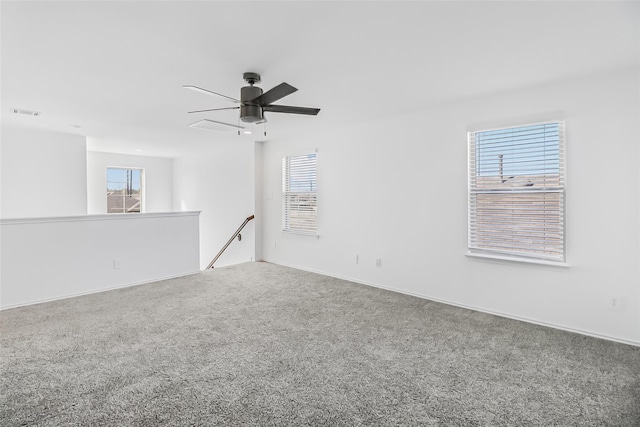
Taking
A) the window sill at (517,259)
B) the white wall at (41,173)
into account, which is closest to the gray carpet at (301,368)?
the window sill at (517,259)

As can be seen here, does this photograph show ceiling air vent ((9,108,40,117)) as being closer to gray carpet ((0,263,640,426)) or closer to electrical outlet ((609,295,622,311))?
gray carpet ((0,263,640,426))

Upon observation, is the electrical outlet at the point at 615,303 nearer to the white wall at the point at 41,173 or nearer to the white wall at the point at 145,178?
the white wall at the point at 41,173

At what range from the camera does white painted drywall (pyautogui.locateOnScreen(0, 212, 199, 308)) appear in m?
3.72

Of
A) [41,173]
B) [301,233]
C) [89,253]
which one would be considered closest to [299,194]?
[301,233]

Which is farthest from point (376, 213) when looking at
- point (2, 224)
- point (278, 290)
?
point (2, 224)

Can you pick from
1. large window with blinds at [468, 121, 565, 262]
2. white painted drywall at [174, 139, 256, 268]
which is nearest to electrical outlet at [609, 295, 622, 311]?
large window with blinds at [468, 121, 565, 262]

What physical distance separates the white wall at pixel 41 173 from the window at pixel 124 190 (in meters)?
2.21

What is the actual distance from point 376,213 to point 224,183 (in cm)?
395

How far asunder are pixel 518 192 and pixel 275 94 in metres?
2.75

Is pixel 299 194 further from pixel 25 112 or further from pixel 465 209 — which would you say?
pixel 25 112

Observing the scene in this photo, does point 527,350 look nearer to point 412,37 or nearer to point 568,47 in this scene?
point 568,47

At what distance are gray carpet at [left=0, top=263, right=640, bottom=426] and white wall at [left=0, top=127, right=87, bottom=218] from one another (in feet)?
7.91

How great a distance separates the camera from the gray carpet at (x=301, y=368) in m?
1.89

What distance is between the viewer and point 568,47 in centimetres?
243
